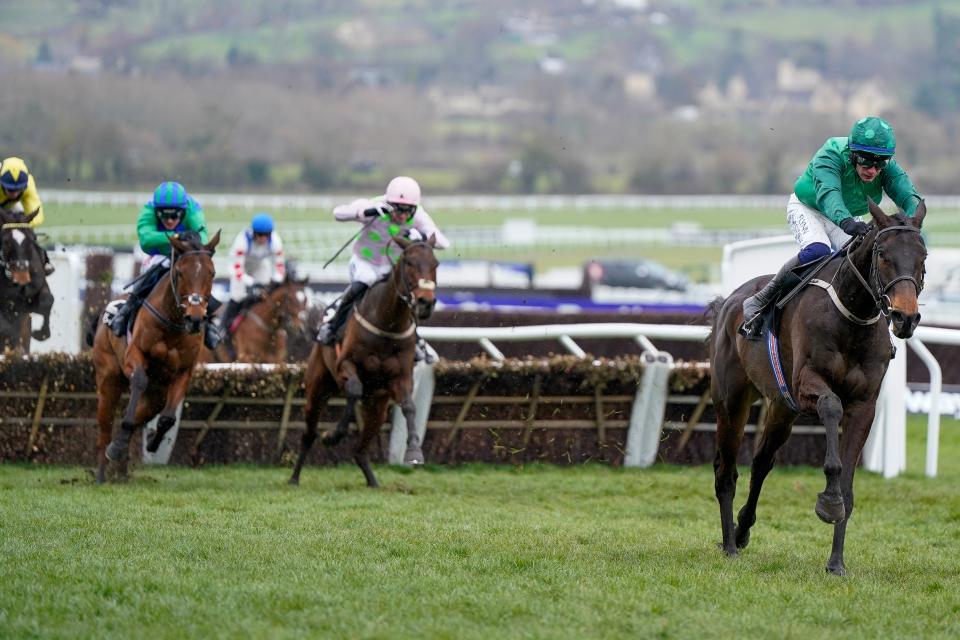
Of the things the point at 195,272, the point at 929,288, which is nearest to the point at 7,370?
the point at 195,272

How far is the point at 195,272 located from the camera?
328 inches

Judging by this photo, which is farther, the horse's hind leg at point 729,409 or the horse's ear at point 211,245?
the horse's ear at point 211,245

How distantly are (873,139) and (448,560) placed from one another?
8.26 ft

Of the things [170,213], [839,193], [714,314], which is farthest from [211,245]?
[839,193]

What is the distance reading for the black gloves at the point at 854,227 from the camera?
622 cm

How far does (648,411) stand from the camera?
10.2m

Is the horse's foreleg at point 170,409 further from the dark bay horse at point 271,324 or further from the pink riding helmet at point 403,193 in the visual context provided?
the dark bay horse at point 271,324

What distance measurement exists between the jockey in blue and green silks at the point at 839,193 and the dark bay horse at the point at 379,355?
2.28m

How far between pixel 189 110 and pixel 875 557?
2459cm

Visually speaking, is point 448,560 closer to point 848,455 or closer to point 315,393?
point 848,455

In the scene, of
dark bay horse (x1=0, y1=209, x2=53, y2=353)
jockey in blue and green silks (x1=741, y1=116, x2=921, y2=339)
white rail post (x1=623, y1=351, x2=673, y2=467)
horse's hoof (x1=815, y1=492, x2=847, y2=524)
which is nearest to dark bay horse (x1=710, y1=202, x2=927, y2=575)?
horse's hoof (x1=815, y1=492, x2=847, y2=524)

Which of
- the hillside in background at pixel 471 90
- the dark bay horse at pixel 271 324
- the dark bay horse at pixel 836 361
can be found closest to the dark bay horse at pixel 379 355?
the dark bay horse at pixel 836 361

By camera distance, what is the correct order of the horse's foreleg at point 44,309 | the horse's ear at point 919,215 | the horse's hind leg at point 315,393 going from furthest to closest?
1. the horse's foreleg at point 44,309
2. the horse's hind leg at point 315,393
3. the horse's ear at point 919,215

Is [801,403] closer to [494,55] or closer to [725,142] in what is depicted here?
[725,142]
